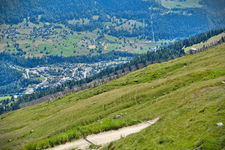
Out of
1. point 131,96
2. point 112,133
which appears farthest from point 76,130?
point 131,96

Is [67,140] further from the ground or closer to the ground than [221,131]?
closer to the ground

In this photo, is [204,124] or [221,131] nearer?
[221,131]

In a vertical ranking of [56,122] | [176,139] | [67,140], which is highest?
[176,139]

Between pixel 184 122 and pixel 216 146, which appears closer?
pixel 216 146

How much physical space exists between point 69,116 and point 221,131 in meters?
77.8

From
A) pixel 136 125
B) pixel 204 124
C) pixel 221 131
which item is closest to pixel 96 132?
pixel 136 125

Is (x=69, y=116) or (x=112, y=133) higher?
(x=112, y=133)

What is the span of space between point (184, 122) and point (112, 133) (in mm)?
17551

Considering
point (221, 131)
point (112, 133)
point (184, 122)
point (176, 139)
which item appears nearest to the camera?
point (221, 131)

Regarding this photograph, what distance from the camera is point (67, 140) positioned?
5144 cm

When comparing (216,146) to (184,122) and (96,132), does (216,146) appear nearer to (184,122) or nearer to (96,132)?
(184,122)

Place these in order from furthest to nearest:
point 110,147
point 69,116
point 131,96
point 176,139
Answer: point 69,116 → point 131,96 → point 110,147 → point 176,139

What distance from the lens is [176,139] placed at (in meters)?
29.7

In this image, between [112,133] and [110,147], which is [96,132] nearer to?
[112,133]
